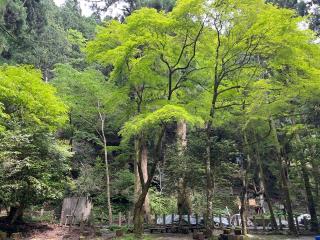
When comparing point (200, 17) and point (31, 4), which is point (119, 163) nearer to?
point (31, 4)

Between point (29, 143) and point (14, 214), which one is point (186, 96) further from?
point (14, 214)

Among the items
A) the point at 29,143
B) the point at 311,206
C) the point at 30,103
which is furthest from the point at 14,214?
the point at 311,206

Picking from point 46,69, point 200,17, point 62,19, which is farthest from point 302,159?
point 62,19

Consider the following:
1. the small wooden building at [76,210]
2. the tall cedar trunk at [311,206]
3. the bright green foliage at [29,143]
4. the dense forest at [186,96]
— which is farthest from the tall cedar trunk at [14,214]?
the tall cedar trunk at [311,206]

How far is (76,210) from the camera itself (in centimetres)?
1797

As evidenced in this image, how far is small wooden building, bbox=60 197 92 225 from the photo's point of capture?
17766 millimetres

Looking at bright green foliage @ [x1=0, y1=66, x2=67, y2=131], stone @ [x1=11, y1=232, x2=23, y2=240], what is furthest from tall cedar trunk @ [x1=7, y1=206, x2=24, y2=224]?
bright green foliage @ [x1=0, y1=66, x2=67, y2=131]

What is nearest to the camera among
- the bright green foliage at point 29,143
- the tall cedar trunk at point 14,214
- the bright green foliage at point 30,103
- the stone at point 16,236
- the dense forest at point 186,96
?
the bright green foliage at point 29,143

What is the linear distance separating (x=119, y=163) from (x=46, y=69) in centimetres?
1047

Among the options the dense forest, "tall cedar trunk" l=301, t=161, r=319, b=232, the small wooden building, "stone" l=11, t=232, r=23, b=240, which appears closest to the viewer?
the dense forest

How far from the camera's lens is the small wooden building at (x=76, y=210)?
17766mm

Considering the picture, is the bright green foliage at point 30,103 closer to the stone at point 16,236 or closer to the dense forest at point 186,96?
the dense forest at point 186,96

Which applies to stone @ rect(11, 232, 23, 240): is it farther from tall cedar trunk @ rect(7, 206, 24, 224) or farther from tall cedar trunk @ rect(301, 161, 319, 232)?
tall cedar trunk @ rect(301, 161, 319, 232)

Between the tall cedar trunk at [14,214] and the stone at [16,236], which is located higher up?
the tall cedar trunk at [14,214]
